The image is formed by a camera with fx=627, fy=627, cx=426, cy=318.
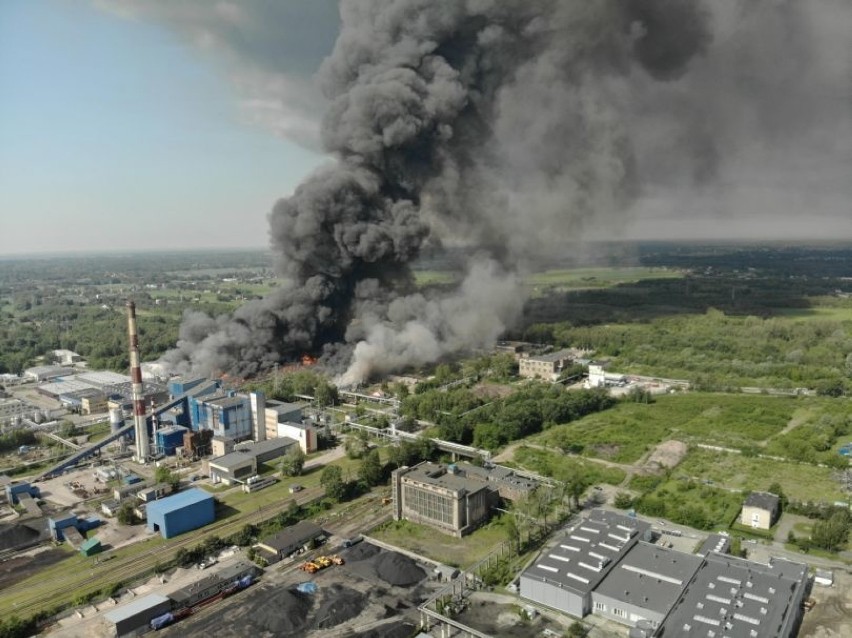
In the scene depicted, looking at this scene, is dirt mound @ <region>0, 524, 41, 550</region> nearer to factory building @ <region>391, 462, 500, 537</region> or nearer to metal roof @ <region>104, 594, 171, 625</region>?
metal roof @ <region>104, 594, 171, 625</region>

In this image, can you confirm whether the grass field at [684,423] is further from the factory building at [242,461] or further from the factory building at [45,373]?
the factory building at [45,373]

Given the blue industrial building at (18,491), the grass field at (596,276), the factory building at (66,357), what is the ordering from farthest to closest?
1. the grass field at (596,276)
2. the factory building at (66,357)
3. the blue industrial building at (18,491)

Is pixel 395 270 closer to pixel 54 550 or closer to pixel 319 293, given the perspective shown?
pixel 319 293

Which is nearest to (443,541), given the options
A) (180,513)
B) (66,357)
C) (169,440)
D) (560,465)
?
(560,465)

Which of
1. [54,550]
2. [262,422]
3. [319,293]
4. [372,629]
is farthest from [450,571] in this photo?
[319,293]

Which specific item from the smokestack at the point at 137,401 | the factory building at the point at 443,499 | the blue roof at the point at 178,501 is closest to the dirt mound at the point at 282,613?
the factory building at the point at 443,499
